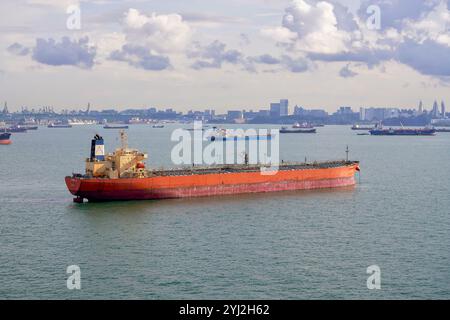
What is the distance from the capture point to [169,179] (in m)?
45.9

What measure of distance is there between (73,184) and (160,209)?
6340 millimetres

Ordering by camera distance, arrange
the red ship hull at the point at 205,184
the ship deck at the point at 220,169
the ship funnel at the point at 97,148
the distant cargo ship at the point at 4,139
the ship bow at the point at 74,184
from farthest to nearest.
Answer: the distant cargo ship at the point at 4,139, the ship deck at the point at 220,169, the ship funnel at the point at 97,148, the red ship hull at the point at 205,184, the ship bow at the point at 74,184

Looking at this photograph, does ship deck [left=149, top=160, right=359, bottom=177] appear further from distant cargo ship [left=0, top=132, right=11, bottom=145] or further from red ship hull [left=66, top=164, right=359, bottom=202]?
distant cargo ship [left=0, top=132, right=11, bottom=145]

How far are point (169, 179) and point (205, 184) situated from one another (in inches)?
128

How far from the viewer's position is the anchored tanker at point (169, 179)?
4388cm

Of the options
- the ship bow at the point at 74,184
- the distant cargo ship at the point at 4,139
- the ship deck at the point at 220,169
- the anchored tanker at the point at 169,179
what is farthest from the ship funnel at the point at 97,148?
the distant cargo ship at the point at 4,139

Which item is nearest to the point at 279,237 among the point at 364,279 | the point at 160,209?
the point at 364,279

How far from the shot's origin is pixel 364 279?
26.1 metres

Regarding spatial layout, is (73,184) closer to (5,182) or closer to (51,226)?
(51,226)

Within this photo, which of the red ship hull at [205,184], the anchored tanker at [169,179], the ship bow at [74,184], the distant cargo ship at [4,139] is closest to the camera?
the ship bow at [74,184]

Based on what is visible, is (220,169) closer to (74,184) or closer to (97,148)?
(97,148)

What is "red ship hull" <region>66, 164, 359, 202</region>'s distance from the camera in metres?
43.7

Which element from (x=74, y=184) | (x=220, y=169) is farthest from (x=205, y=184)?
(x=74, y=184)

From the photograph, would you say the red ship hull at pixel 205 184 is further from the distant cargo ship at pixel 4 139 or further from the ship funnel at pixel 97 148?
the distant cargo ship at pixel 4 139
